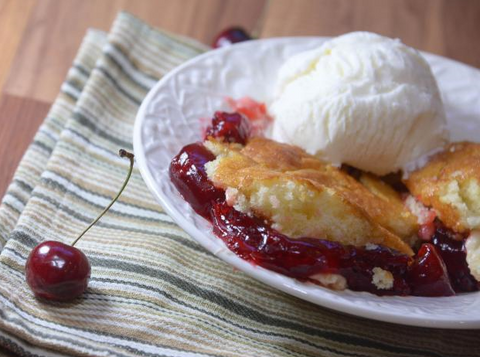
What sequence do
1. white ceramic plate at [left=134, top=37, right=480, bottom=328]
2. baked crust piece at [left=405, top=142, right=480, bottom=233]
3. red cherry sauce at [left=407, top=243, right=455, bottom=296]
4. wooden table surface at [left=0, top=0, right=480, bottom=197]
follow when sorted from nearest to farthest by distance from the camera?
white ceramic plate at [left=134, top=37, right=480, bottom=328], red cherry sauce at [left=407, top=243, right=455, bottom=296], baked crust piece at [left=405, top=142, right=480, bottom=233], wooden table surface at [left=0, top=0, right=480, bottom=197]

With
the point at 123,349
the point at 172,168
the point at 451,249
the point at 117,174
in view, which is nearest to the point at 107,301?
the point at 123,349

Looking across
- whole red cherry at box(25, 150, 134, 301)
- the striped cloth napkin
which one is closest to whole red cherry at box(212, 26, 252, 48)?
the striped cloth napkin

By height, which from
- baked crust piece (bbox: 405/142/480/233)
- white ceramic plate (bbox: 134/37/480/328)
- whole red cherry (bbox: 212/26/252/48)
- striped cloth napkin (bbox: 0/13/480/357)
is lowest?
striped cloth napkin (bbox: 0/13/480/357)

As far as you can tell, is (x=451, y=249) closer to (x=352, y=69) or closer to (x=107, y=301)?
(x=352, y=69)

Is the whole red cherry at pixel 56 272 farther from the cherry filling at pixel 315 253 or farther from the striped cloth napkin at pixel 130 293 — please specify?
the cherry filling at pixel 315 253

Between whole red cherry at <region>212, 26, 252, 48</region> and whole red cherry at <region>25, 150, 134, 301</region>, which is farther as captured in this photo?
whole red cherry at <region>212, 26, 252, 48</region>

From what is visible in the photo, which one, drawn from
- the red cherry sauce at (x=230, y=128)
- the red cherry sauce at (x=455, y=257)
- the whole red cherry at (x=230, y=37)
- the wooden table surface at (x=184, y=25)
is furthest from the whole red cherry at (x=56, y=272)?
the whole red cherry at (x=230, y=37)

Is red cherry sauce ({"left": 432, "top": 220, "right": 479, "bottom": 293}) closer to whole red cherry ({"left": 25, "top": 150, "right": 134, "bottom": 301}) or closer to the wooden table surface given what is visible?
whole red cherry ({"left": 25, "top": 150, "right": 134, "bottom": 301})

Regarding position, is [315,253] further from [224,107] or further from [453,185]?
[224,107]
